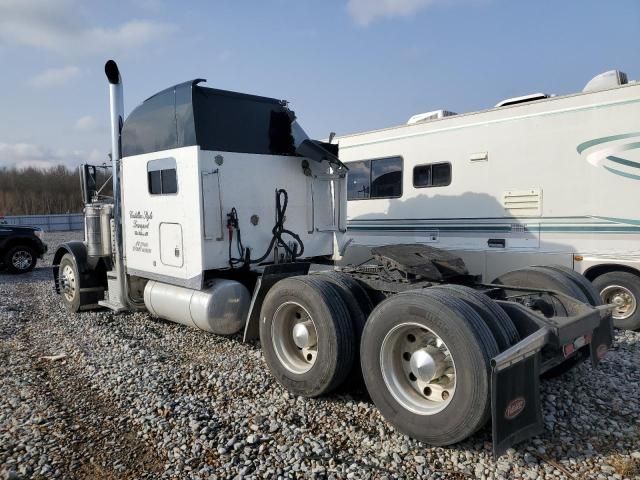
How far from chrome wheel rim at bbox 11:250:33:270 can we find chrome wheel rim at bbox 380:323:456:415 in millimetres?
13026

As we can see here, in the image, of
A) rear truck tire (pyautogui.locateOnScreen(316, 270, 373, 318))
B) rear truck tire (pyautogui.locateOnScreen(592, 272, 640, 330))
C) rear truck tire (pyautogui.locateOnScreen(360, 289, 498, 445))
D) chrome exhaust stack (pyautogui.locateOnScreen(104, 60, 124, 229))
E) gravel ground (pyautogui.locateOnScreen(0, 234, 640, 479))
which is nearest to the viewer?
rear truck tire (pyautogui.locateOnScreen(360, 289, 498, 445))

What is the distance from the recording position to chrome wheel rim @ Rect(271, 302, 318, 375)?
14.7 ft

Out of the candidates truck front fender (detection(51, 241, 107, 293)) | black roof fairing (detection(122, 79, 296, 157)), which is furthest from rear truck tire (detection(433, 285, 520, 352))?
truck front fender (detection(51, 241, 107, 293))

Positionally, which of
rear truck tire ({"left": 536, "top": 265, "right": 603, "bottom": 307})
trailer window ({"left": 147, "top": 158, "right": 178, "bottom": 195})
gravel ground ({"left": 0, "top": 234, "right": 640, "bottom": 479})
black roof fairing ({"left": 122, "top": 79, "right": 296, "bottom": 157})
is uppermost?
black roof fairing ({"left": 122, "top": 79, "right": 296, "bottom": 157})

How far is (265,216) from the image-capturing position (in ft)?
20.4

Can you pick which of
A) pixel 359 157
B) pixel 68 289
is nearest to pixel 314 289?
pixel 359 157

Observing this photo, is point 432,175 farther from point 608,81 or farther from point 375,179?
point 608,81

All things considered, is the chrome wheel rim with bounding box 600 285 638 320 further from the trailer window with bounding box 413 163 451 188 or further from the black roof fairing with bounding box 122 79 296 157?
the black roof fairing with bounding box 122 79 296 157

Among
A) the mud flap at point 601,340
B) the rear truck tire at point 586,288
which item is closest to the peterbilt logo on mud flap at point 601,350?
the mud flap at point 601,340

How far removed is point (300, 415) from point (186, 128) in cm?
350

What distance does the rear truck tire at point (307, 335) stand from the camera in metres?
4.05

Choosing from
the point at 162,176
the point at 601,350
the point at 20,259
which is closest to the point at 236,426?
the point at 601,350

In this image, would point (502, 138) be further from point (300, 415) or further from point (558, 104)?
point (300, 415)

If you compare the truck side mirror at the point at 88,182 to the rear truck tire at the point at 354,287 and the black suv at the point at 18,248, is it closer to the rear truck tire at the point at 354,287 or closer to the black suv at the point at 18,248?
the rear truck tire at the point at 354,287
